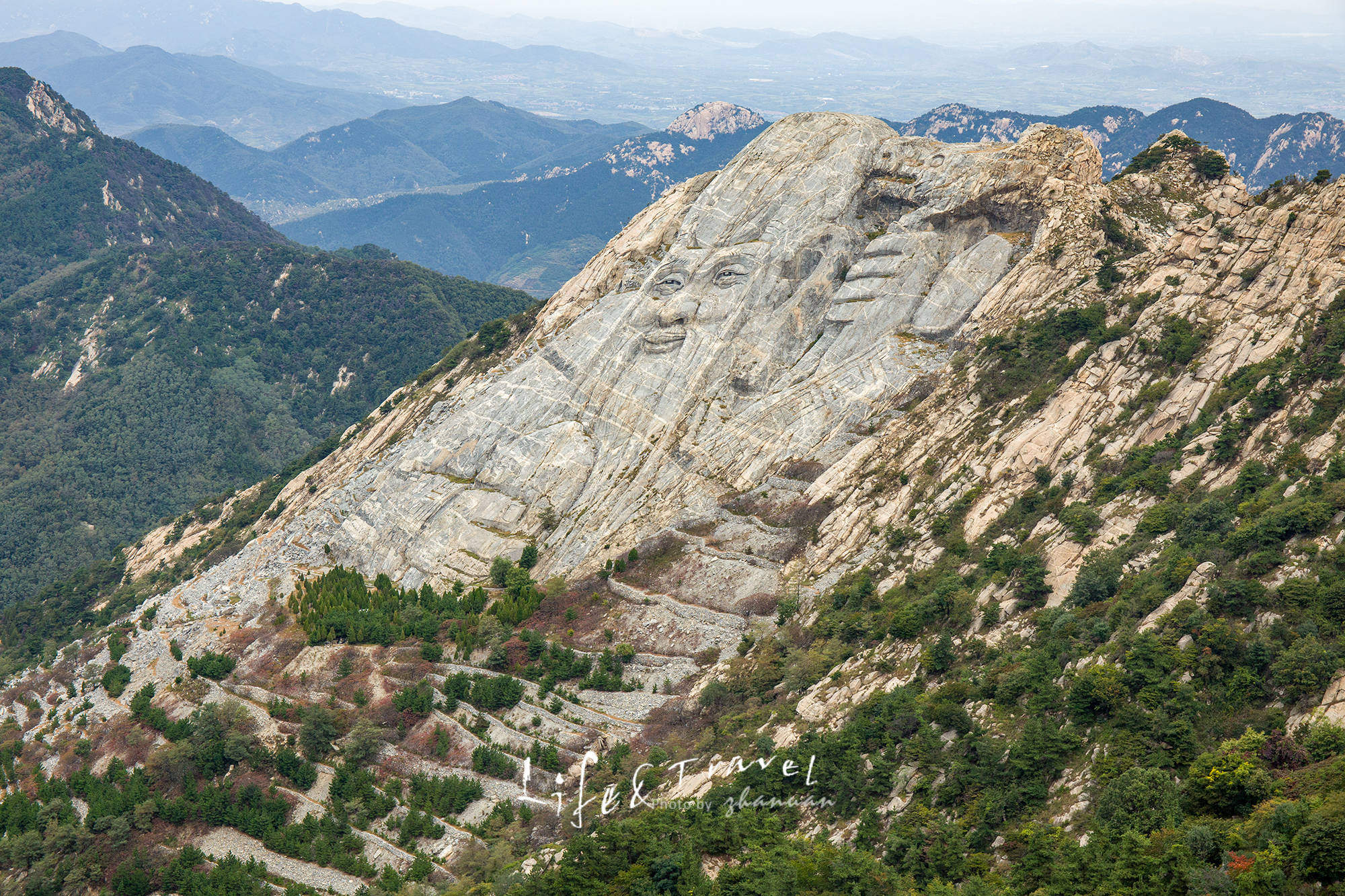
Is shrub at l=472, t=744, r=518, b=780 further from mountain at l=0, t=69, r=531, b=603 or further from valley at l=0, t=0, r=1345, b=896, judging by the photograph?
mountain at l=0, t=69, r=531, b=603

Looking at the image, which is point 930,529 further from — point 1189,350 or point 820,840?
point 820,840

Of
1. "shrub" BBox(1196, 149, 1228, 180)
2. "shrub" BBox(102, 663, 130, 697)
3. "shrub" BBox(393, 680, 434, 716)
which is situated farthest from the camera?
"shrub" BBox(1196, 149, 1228, 180)

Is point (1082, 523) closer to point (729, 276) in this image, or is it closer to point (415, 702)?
point (729, 276)

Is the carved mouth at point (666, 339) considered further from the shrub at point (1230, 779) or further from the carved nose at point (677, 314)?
the shrub at point (1230, 779)

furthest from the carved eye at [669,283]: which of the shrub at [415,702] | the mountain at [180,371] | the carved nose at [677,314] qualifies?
the mountain at [180,371]

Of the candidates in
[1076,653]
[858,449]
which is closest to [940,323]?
[858,449]

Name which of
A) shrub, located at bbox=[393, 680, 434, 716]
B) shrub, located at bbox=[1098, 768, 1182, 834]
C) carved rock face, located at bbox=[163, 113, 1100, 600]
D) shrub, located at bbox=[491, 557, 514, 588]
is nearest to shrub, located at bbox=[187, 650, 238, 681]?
carved rock face, located at bbox=[163, 113, 1100, 600]
